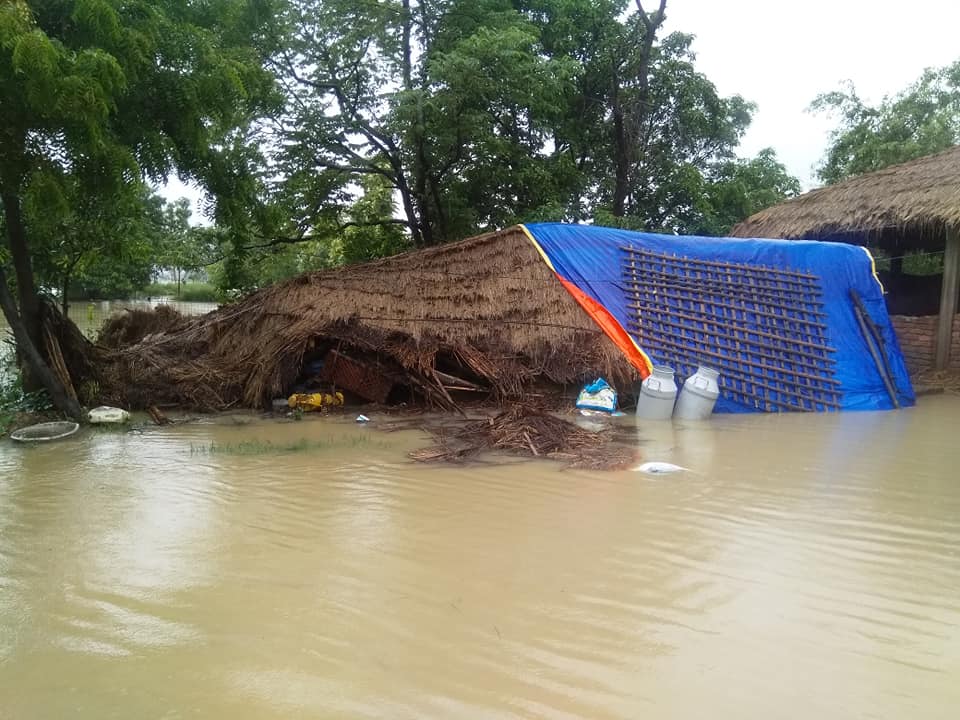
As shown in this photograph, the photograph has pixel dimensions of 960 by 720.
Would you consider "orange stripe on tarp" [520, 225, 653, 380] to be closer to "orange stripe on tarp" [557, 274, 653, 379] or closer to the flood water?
"orange stripe on tarp" [557, 274, 653, 379]

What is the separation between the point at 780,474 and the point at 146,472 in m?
4.75

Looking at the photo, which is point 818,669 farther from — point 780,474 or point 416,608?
point 780,474

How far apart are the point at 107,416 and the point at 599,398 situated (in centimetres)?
511

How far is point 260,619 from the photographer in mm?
2773

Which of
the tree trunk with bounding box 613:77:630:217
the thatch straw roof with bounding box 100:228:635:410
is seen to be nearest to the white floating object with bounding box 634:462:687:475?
the thatch straw roof with bounding box 100:228:635:410

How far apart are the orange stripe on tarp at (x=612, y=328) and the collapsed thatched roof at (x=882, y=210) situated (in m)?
5.04

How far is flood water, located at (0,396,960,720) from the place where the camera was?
228cm

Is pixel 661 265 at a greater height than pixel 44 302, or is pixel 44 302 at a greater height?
pixel 661 265

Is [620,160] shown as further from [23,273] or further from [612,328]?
[23,273]

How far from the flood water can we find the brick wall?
590cm

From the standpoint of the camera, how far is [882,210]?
10.1 meters

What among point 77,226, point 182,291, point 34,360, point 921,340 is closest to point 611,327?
point 921,340

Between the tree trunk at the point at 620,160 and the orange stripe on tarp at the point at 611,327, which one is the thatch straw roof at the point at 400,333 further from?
the tree trunk at the point at 620,160

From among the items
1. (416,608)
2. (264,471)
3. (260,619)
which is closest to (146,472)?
(264,471)
